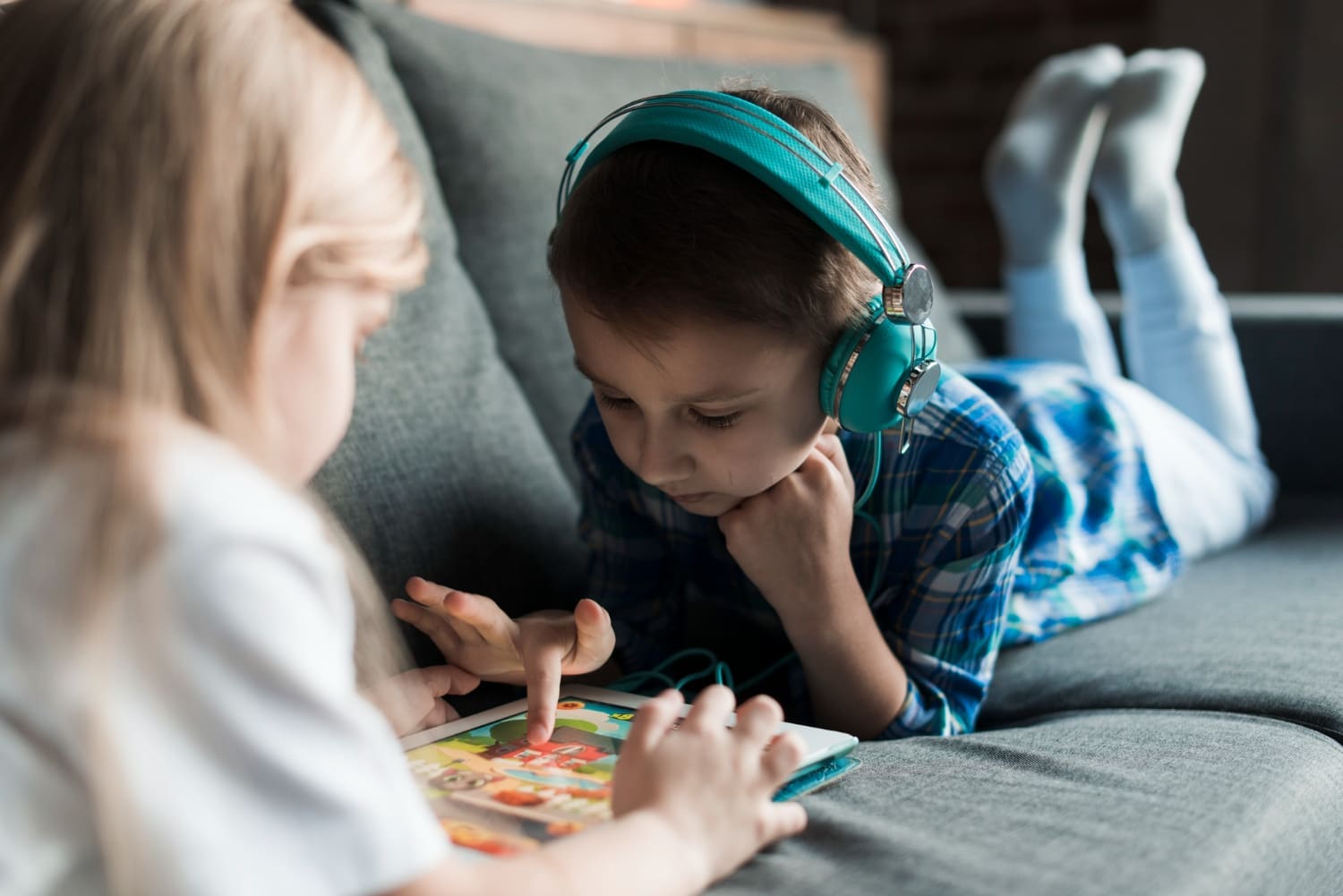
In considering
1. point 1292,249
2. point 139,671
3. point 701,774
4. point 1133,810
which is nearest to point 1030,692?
point 1133,810

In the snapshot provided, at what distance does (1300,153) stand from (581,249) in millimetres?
2589

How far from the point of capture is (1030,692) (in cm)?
111

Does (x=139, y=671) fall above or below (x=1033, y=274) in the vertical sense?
below

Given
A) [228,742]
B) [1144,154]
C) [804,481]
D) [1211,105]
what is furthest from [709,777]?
[1211,105]

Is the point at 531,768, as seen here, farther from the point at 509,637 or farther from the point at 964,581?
the point at 964,581

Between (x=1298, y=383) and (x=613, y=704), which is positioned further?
(x=1298, y=383)

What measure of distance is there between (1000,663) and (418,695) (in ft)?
1.84

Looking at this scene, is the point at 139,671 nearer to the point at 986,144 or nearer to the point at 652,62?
the point at 652,62

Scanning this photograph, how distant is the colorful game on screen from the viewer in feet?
2.27

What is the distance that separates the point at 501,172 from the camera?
1.32 meters

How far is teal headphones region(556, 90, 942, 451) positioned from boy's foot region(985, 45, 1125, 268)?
0.93 metres

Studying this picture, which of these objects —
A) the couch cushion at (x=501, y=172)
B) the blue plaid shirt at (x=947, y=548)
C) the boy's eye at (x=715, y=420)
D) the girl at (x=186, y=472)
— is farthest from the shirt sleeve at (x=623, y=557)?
the girl at (x=186, y=472)

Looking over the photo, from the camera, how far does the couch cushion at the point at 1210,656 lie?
1.03 metres

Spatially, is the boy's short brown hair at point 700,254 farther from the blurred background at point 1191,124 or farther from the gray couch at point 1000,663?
the blurred background at point 1191,124
